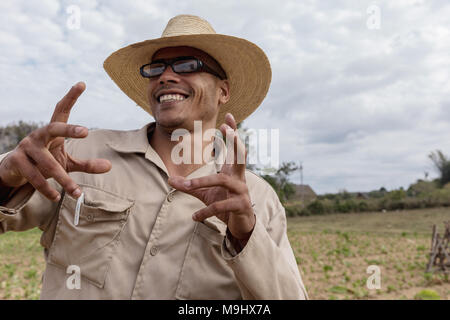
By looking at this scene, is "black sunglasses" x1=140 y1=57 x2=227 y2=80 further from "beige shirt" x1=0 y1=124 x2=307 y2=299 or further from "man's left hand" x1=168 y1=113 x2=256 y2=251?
"man's left hand" x1=168 y1=113 x2=256 y2=251

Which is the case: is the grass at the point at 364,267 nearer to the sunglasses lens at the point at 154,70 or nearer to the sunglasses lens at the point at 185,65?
the sunglasses lens at the point at 185,65

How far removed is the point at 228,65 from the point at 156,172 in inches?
→ 39.6

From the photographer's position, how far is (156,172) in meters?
2.16

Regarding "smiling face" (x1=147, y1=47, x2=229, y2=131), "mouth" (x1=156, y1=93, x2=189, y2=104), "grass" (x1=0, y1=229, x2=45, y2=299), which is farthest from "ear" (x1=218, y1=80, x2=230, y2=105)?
"grass" (x1=0, y1=229, x2=45, y2=299)

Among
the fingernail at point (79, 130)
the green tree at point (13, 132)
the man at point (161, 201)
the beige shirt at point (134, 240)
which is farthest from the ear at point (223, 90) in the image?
the green tree at point (13, 132)

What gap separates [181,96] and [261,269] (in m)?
1.15

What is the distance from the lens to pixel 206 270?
6.42ft

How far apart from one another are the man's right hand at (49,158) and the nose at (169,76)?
0.82 metres

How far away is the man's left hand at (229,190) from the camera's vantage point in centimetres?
143

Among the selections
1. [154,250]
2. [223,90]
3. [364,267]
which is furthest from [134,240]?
[364,267]
